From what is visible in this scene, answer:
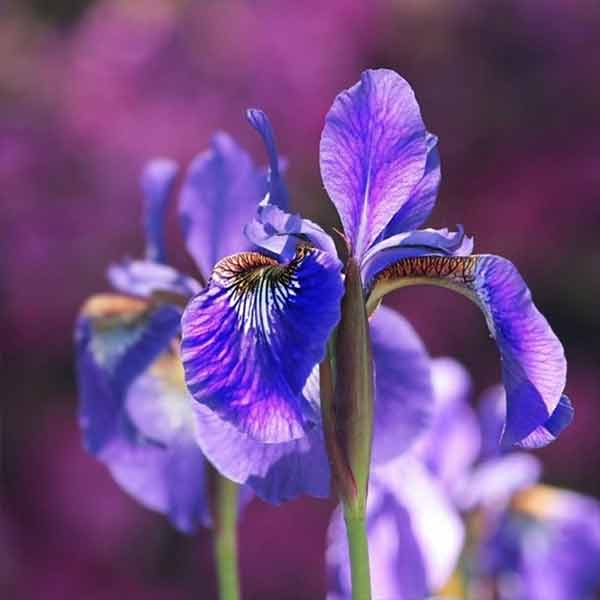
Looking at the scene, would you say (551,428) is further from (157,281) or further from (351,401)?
(157,281)

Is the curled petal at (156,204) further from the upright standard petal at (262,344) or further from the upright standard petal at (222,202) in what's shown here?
the upright standard petal at (262,344)

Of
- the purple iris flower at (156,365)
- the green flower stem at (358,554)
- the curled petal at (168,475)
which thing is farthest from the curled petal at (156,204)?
the green flower stem at (358,554)

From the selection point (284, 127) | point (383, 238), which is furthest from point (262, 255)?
point (284, 127)

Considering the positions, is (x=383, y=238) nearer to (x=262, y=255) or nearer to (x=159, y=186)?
(x=262, y=255)

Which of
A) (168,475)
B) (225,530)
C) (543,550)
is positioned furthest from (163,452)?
(543,550)

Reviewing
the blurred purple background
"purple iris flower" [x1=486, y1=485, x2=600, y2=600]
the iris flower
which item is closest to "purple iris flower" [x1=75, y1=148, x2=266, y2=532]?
the iris flower
